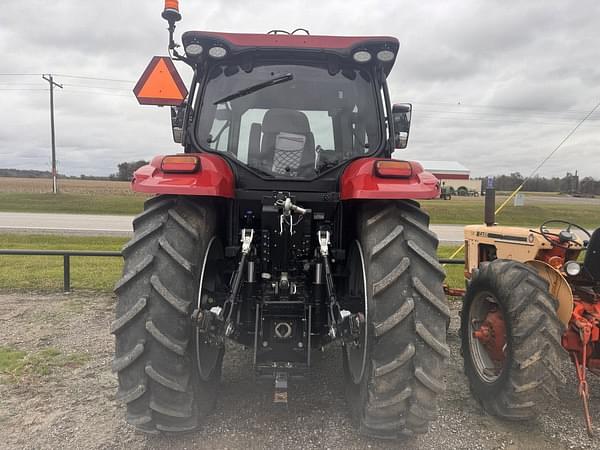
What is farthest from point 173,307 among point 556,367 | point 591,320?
point 591,320

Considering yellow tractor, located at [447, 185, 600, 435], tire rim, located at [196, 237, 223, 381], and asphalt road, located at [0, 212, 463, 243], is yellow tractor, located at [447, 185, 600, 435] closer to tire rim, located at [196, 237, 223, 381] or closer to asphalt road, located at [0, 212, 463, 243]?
tire rim, located at [196, 237, 223, 381]

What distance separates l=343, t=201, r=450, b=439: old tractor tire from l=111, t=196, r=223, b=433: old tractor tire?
3.09 feet

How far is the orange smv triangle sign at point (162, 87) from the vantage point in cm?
371

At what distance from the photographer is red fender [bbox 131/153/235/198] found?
96.1 inches

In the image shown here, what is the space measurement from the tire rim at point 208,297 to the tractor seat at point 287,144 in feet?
2.18

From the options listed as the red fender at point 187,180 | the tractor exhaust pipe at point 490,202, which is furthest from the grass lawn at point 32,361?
the tractor exhaust pipe at point 490,202

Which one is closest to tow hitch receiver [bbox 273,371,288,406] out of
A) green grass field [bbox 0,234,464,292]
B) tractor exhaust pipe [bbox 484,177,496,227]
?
tractor exhaust pipe [bbox 484,177,496,227]

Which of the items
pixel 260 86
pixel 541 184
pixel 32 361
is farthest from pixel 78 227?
pixel 541 184

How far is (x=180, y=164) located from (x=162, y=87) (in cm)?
151

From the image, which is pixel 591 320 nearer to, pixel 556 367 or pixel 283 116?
pixel 556 367

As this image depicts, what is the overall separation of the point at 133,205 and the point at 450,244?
17.2 metres

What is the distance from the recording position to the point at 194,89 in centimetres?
326

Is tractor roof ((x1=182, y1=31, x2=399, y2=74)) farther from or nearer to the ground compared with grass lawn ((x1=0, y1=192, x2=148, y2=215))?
farther from the ground

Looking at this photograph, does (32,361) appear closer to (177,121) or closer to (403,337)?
(177,121)
